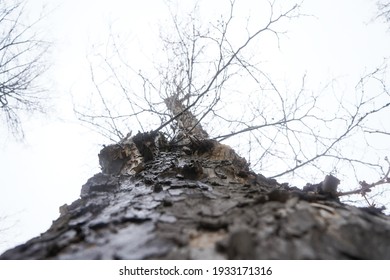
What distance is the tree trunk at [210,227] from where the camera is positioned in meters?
1.01

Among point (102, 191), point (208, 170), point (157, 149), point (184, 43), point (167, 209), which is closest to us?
point (167, 209)

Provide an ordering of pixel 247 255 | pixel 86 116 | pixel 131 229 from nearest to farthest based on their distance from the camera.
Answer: pixel 247 255 < pixel 131 229 < pixel 86 116

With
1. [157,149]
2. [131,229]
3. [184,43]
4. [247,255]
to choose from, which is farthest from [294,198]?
[184,43]

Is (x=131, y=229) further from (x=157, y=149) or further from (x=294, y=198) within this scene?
(x=157, y=149)

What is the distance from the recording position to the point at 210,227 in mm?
1181

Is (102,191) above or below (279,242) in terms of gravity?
above

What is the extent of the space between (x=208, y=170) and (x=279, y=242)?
1.48 meters

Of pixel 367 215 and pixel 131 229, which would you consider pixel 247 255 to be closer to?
pixel 131 229

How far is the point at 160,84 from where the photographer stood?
6.16m

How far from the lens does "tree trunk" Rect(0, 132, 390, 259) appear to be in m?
1.01

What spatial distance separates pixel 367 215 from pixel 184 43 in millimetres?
5503

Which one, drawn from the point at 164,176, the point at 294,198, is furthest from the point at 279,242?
the point at 164,176
